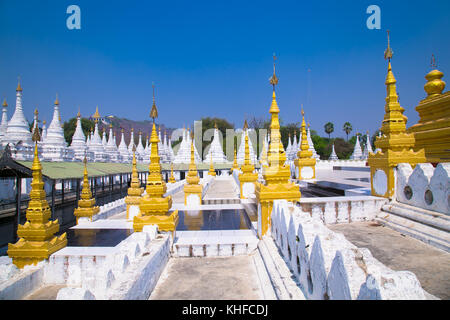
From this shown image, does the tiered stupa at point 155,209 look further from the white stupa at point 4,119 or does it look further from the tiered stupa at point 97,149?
the tiered stupa at point 97,149

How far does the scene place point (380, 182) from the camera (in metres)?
7.64

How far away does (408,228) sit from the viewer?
231 inches

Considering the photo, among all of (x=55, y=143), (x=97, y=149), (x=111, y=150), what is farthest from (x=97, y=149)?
(x=55, y=143)

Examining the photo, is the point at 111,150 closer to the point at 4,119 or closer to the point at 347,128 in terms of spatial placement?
the point at 4,119

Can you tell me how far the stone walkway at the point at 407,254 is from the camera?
3635 millimetres

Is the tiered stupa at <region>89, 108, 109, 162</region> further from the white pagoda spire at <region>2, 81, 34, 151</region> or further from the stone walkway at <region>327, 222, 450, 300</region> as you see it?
the stone walkway at <region>327, 222, 450, 300</region>

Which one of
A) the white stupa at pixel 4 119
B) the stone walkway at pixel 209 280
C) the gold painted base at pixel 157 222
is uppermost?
the white stupa at pixel 4 119

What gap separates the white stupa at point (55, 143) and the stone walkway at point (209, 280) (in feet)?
71.9

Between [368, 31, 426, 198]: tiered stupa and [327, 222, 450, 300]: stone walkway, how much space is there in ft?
4.76

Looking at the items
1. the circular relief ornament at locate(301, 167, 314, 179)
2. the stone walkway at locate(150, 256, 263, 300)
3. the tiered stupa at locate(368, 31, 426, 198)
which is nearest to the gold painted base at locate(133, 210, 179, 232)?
the stone walkway at locate(150, 256, 263, 300)

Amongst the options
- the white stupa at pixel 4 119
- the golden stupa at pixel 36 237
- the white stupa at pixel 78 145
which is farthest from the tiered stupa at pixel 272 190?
the white stupa at pixel 78 145
